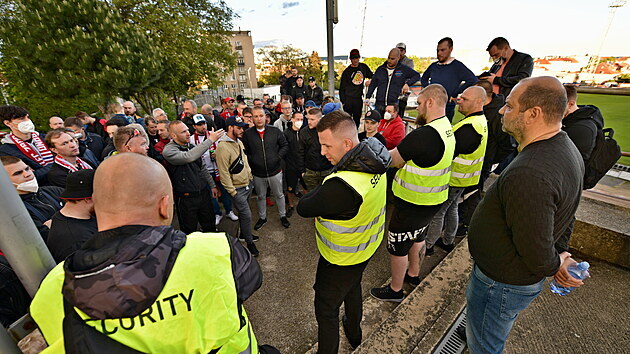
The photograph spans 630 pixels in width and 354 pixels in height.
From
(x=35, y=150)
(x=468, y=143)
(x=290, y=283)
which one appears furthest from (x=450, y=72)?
(x=35, y=150)

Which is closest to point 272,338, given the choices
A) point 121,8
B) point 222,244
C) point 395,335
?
point 395,335

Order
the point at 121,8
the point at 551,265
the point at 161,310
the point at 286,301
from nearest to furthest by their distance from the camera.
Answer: the point at 161,310
the point at 551,265
the point at 286,301
the point at 121,8

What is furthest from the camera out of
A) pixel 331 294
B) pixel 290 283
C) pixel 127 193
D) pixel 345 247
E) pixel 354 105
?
pixel 354 105

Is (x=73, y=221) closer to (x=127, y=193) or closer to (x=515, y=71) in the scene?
(x=127, y=193)

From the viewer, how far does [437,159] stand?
8.08 feet

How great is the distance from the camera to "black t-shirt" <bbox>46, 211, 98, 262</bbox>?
6.13 ft

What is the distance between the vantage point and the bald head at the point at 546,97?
4.87 ft

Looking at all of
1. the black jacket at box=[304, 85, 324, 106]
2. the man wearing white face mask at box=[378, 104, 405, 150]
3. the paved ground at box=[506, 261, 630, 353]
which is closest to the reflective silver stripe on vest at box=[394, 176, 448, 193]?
the paved ground at box=[506, 261, 630, 353]

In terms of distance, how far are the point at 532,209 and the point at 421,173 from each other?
115 cm

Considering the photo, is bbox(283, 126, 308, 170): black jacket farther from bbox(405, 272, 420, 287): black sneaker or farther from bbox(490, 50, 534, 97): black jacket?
bbox(490, 50, 534, 97): black jacket

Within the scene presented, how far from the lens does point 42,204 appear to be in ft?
8.53

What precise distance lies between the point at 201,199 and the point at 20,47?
46.3 feet

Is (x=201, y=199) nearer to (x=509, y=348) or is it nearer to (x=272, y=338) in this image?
(x=272, y=338)

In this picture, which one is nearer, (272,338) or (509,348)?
(509,348)
